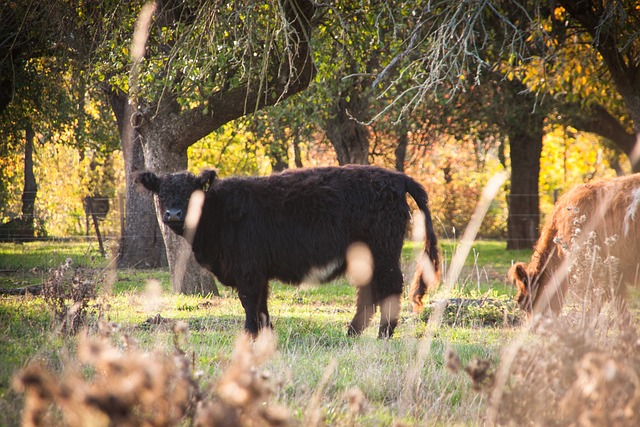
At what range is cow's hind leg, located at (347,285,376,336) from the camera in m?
7.41

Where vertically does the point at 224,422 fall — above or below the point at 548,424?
above

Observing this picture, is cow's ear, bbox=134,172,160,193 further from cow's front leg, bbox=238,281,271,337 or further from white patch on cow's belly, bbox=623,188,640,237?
white patch on cow's belly, bbox=623,188,640,237

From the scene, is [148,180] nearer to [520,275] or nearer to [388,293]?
[388,293]

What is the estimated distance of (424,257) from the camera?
7621mm

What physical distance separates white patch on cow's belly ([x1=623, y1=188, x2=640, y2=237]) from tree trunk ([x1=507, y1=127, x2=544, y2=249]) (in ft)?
42.3

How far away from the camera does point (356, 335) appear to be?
281 inches

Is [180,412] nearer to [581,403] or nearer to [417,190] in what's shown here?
[581,403]

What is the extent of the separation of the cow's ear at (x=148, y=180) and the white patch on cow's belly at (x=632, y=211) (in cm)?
508

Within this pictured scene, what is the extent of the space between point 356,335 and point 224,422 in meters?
5.08

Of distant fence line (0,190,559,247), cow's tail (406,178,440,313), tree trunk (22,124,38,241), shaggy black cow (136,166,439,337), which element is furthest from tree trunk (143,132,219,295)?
tree trunk (22,124,38,241)

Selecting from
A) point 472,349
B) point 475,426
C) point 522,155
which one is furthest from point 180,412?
point 522,155

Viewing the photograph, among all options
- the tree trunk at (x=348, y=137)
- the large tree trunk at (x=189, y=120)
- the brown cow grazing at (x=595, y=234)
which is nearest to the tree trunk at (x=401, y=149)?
the tree trunk at (x=348, y=137)

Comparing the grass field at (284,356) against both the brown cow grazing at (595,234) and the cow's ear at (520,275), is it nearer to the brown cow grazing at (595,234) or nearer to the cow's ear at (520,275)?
the cow's ear at (520,275)

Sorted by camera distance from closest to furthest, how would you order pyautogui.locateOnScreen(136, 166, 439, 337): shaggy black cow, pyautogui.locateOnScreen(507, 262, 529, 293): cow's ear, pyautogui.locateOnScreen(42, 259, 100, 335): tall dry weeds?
pyautogui.locateOnScreen(42, 259, 100, 335): tall dry weeds → pyautogui.locateOnScreen(136, 166, 439, 337): shaggy black cow → pyautogui.locateOnScreen(507, 262, 529, 293): cow's ear
